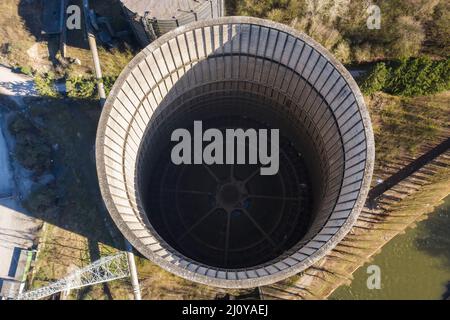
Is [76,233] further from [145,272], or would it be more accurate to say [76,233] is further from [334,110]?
[334,110]

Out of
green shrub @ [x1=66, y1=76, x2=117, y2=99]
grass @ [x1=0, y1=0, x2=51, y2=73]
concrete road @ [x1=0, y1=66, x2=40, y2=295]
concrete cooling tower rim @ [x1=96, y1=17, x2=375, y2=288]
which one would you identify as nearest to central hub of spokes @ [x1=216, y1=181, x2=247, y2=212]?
concrete cooling tower rim @ [x1=96, y1=17, x2=375, y2=288]

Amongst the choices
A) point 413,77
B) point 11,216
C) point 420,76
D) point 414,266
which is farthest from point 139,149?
point 414,266

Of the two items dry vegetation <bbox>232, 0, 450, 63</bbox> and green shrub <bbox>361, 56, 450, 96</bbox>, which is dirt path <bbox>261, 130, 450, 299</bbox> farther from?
dry vegetation <bbox>232, 0, 450, 63</bbox>

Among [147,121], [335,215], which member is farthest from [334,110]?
[147,121]

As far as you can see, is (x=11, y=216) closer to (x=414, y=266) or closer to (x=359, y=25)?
(x=359, y=25)

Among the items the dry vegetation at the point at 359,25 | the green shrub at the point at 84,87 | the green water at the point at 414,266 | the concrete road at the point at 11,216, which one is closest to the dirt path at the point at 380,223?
the green water at the point at 414,266

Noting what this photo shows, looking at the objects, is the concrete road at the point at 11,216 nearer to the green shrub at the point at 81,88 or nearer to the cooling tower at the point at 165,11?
the green shrub at the point at 81,88
